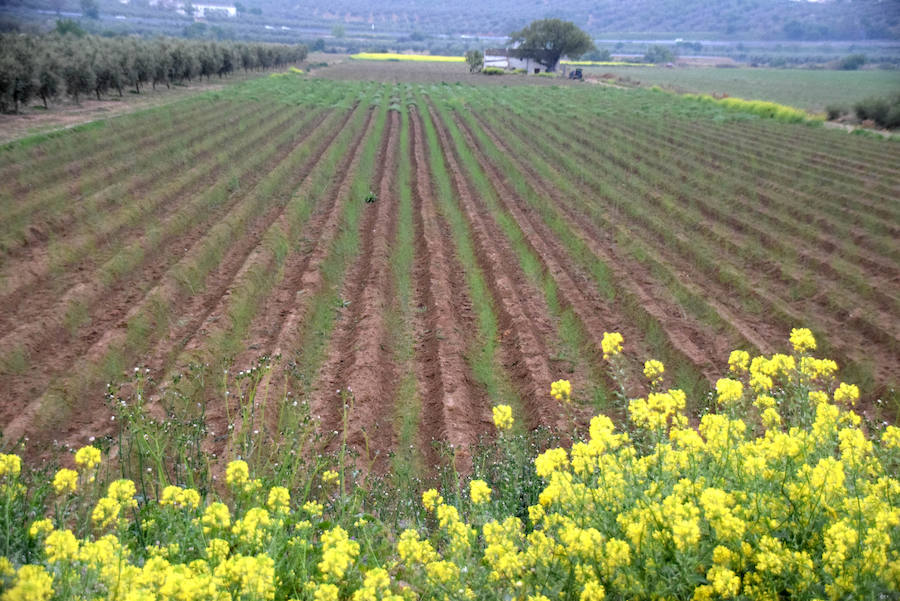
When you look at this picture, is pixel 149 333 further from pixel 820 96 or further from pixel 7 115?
pixel 820 96

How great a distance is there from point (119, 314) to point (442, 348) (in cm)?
624

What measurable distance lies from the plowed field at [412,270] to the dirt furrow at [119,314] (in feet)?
0.15

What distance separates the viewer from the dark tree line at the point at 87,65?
88.8ft

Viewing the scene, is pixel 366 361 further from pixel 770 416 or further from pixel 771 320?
pixel 771 320

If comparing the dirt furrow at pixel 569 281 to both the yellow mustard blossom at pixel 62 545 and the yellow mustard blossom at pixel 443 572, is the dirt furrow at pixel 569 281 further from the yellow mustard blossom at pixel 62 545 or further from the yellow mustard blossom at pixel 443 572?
the yellow mustard blossom at pixel 62 545

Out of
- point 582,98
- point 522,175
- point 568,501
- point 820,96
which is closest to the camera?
point 568,501

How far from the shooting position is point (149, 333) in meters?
10.3

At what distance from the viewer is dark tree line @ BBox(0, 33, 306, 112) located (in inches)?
1066

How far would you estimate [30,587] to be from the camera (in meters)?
2.50

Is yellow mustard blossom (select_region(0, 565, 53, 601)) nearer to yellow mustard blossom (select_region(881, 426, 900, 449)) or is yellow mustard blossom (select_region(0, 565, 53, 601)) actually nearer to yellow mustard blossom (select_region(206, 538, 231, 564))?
yellow mustard blossom (select_region(206, 538, 231, 564))

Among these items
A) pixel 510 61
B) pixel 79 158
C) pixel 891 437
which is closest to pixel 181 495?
pixel 891 437

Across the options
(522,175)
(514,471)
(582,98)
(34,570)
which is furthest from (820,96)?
(34,570)

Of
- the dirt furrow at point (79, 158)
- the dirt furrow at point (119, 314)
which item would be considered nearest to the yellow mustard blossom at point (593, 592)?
the dirt furrow at point (119, 314)

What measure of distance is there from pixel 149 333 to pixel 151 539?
706 cm
